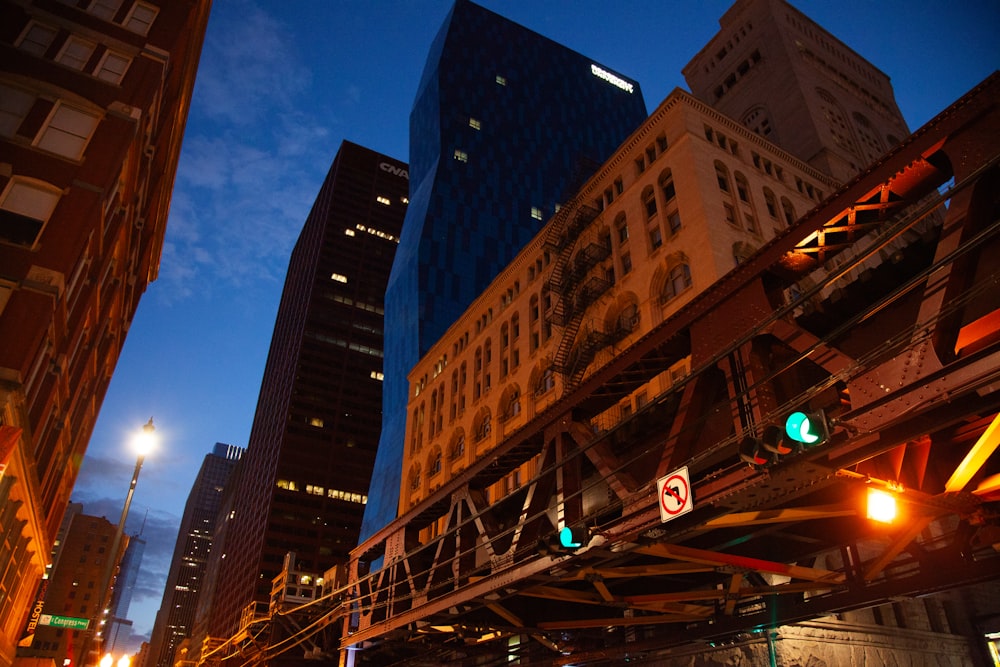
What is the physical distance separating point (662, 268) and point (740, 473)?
2436 cm

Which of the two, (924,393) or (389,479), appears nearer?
(924,393)

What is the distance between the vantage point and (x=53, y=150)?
21234 millimetres

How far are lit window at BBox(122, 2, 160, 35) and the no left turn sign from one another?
27161 millimetres

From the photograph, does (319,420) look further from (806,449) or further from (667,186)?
(806,449)

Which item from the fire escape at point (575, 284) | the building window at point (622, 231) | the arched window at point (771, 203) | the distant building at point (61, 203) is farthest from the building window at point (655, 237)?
the distant building at point (61, 203)

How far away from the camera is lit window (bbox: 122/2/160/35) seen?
2573 centimetres

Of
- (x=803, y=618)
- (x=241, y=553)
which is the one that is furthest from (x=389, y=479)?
(x=241, y=553)

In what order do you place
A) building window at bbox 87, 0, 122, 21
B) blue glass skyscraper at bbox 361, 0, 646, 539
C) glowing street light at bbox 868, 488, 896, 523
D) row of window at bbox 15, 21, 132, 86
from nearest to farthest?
glowing street light at bbox 868, 488, 896, 523
row of window at bbox 15, 21, 132, 86
building window at bbox 87, 0, 122, 21
blue glass skyscraper at bbox 361, 0, 646, 539

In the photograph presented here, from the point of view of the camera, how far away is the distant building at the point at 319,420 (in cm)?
14662

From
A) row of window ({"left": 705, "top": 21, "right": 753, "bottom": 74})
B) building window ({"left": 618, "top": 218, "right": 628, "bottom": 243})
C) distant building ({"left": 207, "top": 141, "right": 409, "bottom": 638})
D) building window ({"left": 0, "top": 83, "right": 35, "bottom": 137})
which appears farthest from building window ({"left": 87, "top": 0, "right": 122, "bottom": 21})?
distant building ({"left": 207, "top": 141, "right": 409, "bottom": 638})

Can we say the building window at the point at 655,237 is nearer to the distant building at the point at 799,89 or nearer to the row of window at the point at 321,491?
the distant building at the point at 799,89

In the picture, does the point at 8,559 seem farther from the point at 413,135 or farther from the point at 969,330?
the point at 413,135

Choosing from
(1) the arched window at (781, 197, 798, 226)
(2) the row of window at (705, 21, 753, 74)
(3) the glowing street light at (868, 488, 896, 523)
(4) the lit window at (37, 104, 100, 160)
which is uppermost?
(2) the row of window at (705, 21, 753, 74)

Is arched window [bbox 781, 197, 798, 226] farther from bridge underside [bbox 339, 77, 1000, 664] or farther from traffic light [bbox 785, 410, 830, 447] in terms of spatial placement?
traffic light [bbox 785, 410, 830, 447]
